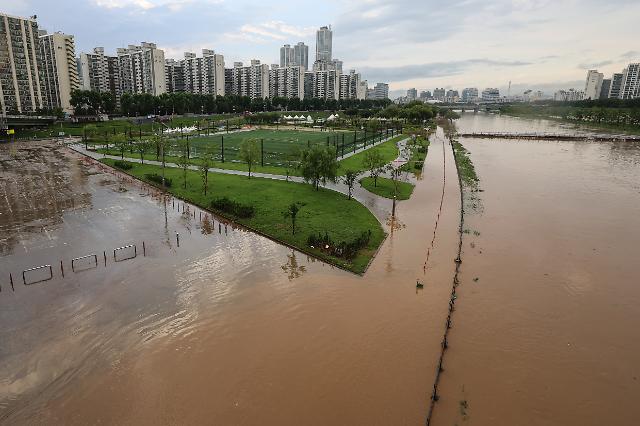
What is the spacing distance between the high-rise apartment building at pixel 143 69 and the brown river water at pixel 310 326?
12772 centimetres

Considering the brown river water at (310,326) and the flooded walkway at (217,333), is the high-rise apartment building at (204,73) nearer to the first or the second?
the brown river water at (310,326)

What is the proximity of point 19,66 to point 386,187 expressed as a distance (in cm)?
10131

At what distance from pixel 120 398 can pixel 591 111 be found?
148 m

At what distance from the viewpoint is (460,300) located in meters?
18.3

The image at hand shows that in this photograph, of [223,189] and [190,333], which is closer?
[190,333]

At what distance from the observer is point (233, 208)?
1125 inches

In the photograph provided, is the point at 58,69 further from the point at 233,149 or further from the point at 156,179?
the point at 156,179

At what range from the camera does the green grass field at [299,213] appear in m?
23.8

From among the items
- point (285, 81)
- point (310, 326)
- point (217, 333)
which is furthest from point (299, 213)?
point (285, 81)

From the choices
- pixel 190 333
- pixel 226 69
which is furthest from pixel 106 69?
pixel 190 333

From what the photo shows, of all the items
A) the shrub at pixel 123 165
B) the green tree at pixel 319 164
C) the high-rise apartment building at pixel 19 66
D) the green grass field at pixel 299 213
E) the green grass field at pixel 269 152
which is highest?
the high-rise apartment building at pixel 19 66

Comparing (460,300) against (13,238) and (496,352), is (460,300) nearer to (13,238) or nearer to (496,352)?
(496,352)

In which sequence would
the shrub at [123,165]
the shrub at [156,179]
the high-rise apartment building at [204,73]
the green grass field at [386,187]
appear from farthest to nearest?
1. the high-rise apartment building at [204,73]
2. the shrub at [123,165]
3. the shrub at [156,179]
4. the green grass field at [386,187]

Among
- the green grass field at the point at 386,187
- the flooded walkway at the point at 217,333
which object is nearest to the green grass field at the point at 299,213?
the flooded walkway at the point at 217,333
